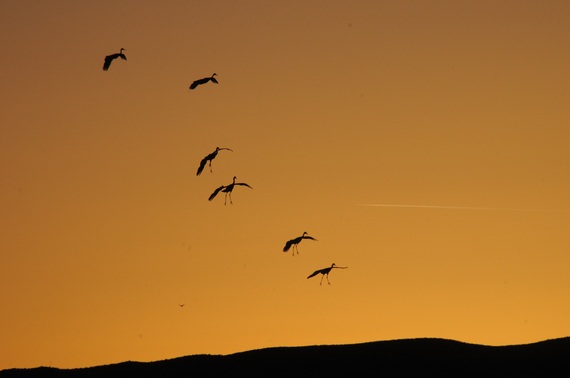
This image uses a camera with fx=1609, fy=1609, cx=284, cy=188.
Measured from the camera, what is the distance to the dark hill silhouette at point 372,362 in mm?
73312

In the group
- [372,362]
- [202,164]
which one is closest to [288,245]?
[202,164]

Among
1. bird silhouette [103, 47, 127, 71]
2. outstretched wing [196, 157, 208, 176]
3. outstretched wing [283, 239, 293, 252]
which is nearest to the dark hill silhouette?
outstretched wing [283, 239, 293, 252]

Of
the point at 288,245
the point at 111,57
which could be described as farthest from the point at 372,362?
the point at 111,57

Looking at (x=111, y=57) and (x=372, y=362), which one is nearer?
(x=111, y=57)

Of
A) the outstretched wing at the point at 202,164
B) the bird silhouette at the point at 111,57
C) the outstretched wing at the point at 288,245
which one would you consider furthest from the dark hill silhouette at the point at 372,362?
the bird silhouette at the point at 111,57

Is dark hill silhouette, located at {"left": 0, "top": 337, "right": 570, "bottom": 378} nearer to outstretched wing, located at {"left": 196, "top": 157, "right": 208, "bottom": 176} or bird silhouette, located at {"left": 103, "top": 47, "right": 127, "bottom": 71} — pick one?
outstretched wing, located at {"left": 196, "top": 157, "right": 208, "bottom": 176}

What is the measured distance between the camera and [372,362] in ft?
246

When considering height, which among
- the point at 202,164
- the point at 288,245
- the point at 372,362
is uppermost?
the point at 202,164

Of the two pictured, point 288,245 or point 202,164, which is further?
point 288,245

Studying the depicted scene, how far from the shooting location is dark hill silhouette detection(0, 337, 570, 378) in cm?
7331

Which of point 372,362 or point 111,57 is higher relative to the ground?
point 111,57

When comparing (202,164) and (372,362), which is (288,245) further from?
(372,362)

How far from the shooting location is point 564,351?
7456cm

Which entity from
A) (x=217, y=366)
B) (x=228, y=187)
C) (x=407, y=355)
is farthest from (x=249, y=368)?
(x=228, y=187)
